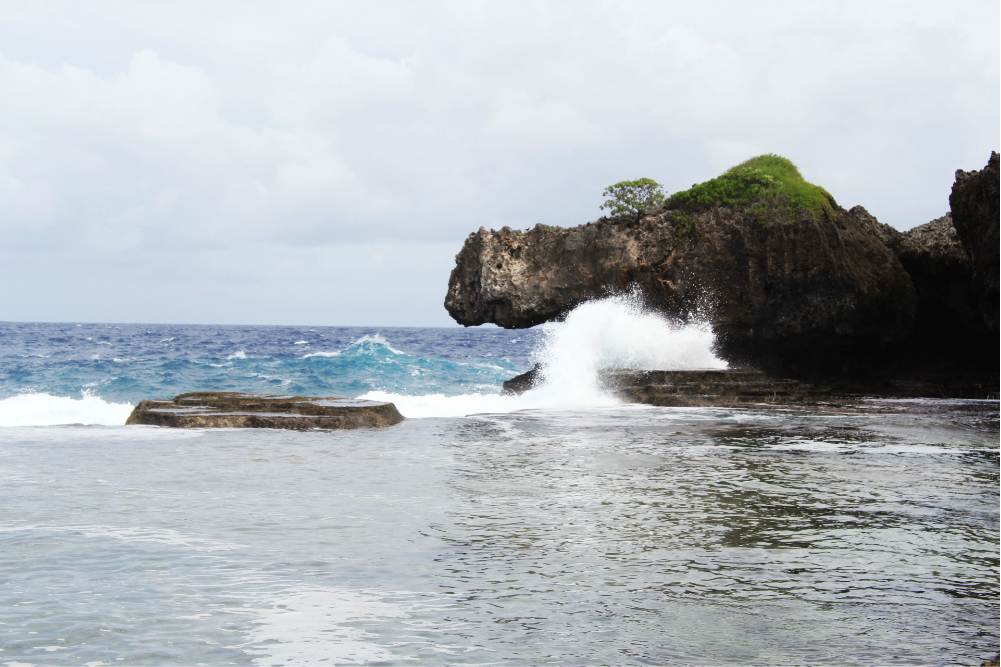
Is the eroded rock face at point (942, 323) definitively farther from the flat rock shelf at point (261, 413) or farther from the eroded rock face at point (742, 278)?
the flat rock shelf at point (261, 413)

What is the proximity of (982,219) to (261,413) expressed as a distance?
14.0 meters

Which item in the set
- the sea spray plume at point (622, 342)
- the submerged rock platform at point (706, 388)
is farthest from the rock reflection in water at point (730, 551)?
the sea spray plume at point (622, 342)

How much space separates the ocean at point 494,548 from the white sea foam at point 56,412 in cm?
436

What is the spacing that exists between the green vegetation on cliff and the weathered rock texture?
18.5ft

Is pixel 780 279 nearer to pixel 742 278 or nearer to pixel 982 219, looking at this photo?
pixel 742 278

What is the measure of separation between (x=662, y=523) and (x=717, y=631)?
2.27m

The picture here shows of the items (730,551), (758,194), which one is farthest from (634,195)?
(730,551)

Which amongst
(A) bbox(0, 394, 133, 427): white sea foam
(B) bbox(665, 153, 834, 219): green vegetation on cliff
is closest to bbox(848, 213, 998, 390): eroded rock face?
(B) bbox(665, 153, 834, 219): green vegetation on cliff

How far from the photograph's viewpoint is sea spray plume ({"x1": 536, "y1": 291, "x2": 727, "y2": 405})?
21.8 metres

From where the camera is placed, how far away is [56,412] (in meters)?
16.7

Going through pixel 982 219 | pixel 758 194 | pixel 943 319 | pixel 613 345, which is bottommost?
pixel 613 345

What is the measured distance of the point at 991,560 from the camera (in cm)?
504

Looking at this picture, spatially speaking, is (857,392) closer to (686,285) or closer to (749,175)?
(686,285)

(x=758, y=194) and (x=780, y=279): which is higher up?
(x=758, y=194)
